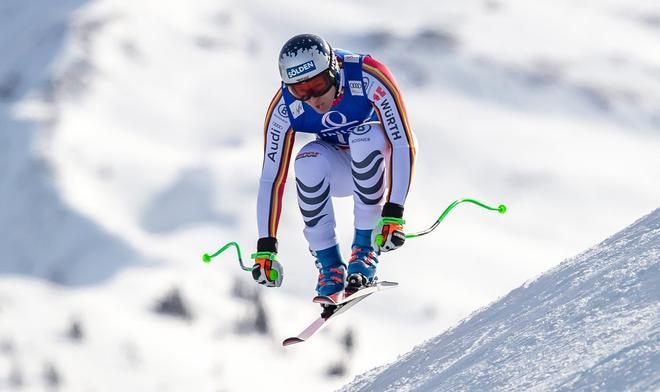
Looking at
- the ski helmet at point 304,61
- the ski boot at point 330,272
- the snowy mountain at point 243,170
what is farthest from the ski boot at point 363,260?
the snowy mountain at point 243,170

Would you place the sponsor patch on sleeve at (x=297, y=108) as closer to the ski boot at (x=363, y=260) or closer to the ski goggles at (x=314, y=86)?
the ski goggles at (x=314, y=86)

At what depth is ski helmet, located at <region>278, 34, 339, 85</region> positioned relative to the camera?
30.7ft

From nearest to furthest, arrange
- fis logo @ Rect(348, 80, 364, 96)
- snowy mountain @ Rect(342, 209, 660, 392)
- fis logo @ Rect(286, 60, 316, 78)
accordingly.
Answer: snowy mountain @ Rect(342, 209, 660, 392) → fis logo @ Rect(286, 60, 316, 78) → fis logo @ Rect(348, 80, 364, 96)

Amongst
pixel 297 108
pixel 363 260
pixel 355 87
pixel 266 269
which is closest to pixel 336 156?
pixel 297 108

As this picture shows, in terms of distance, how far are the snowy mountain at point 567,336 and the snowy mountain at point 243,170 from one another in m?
69.4

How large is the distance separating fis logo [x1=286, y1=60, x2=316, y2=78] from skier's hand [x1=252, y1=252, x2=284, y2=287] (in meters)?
1.80

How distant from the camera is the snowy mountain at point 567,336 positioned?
554cm

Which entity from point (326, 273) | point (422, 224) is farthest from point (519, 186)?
point (326, 273)

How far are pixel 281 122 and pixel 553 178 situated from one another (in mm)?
136629

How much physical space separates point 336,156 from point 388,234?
1073mm

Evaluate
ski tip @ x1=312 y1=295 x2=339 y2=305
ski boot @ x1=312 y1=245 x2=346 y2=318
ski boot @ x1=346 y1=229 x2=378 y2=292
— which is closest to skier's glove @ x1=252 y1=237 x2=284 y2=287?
ski boot @ x1=312 y1=245 x2=346 y2=318

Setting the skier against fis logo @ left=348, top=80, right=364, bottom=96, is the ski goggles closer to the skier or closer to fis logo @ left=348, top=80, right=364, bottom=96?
the skier

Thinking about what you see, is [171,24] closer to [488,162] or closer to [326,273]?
[488,162]

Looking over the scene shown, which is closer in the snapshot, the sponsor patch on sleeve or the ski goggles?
the ski goggles
